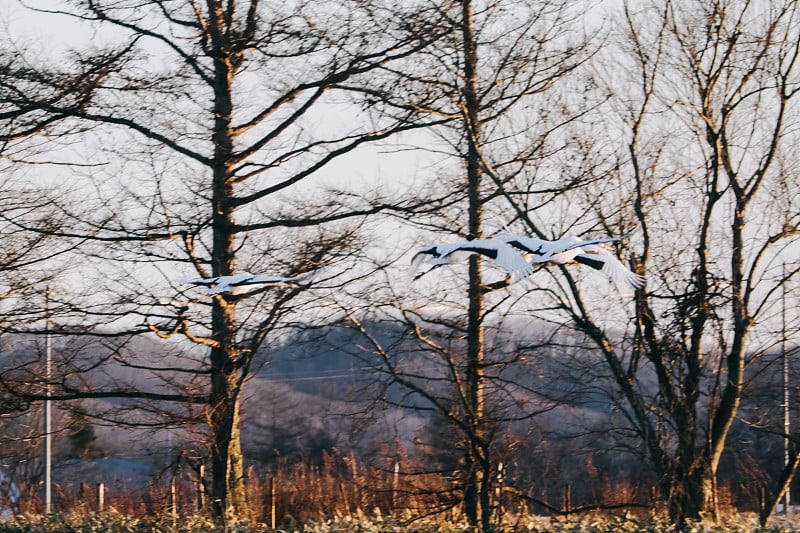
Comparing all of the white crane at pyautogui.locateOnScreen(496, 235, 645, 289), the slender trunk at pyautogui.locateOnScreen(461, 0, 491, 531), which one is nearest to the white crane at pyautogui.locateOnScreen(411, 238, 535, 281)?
the white crane at pyautogui.locateOnScreen(496, 235, 645, 289)

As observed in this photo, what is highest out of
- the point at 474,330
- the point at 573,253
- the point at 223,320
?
the point at 573,253

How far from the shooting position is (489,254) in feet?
29.5

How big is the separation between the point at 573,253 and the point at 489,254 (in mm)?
867

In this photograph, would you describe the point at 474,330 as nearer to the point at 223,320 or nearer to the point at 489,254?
the point at 223,320

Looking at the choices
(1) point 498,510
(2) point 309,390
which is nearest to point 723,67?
(1) point 498,510

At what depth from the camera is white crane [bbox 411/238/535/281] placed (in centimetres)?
871

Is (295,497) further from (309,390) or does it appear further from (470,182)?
(309,390)

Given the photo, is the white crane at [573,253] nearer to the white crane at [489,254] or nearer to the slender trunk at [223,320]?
the white crane at [489,254]

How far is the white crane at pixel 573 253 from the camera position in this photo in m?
9.08

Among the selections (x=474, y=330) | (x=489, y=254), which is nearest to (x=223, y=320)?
(x=474, y=330)

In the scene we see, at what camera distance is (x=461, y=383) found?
1185 cm

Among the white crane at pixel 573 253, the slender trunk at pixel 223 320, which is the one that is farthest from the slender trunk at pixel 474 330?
the slender trunk at pixel 223 320

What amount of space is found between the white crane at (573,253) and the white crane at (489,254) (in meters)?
0.18

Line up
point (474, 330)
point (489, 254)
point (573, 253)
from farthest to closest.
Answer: point (474, 330) → point (573, 253) → point (489, 254)
